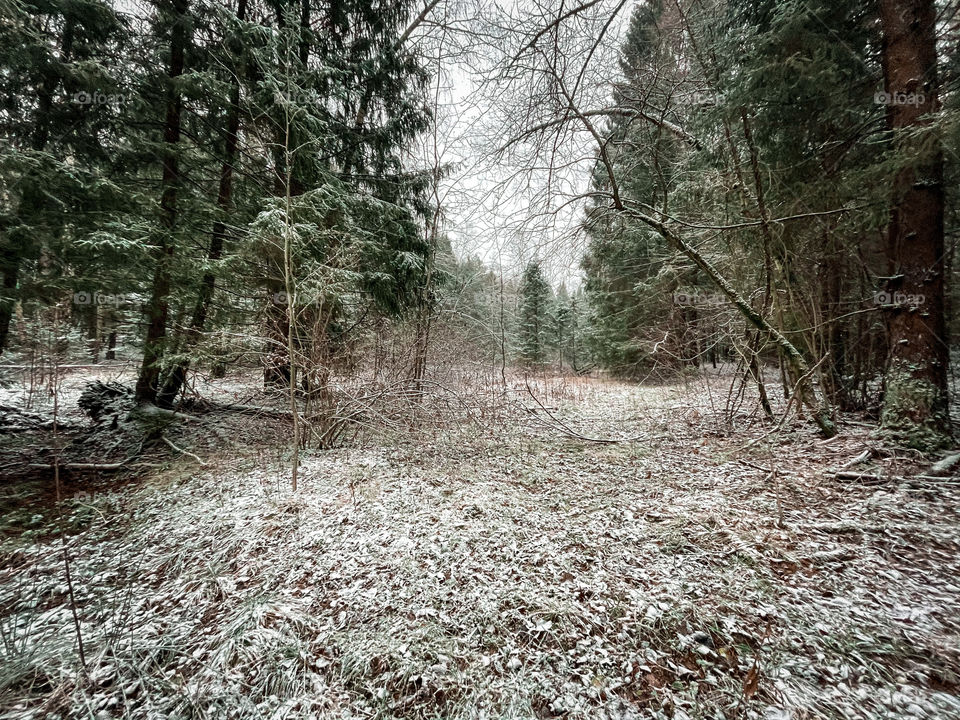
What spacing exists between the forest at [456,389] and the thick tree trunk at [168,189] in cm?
6

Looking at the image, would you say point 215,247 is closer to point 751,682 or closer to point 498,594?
point 498,594

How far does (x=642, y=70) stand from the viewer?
4184 millimetres

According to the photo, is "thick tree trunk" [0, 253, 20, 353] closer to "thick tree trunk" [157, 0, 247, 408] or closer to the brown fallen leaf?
"thick tree trunk" [157, 0, 247, 408]

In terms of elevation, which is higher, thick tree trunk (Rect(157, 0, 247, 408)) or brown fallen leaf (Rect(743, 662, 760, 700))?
thick tree trunk (Rect(157, 0, 247, 408))

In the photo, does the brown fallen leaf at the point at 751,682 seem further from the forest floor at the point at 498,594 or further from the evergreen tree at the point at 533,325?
the evergreen tree at the point at 533,325

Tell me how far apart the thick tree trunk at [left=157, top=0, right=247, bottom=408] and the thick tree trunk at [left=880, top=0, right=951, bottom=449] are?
8.59m

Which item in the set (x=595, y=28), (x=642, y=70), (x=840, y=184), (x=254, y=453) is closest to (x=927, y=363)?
(x=840, y=184)

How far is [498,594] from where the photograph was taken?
241cm

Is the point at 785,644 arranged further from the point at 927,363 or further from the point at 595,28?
the point at 595,28

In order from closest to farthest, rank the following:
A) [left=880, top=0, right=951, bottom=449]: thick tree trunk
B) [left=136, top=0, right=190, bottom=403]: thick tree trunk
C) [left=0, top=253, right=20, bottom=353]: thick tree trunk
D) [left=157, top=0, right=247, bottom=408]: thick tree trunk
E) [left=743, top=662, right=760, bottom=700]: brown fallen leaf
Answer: [left=743, top=662, right=760, bottom=700]: brown fallen leaf
[left=880, top=0, right=951, bottom=449]: thick tree trunk
[left=0, top=253, right=20, bottom=353]: thick tree trunk
[left=136, top=0, right=190, bottom=403]: thick tree trunk
[left=157, top=0, right=247, bottom=408]: thick tree trunk

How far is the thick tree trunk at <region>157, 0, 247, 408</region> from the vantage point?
17.6 feet

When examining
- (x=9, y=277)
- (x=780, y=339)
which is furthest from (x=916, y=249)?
(x=9, y=277)

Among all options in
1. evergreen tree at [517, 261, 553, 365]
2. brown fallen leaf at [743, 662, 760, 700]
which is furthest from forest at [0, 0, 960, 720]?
evergreen tree at [517, 261, 553, 365]

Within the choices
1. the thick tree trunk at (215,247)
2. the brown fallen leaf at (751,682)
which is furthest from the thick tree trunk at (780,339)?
the thick tree trunk at (215,247)
